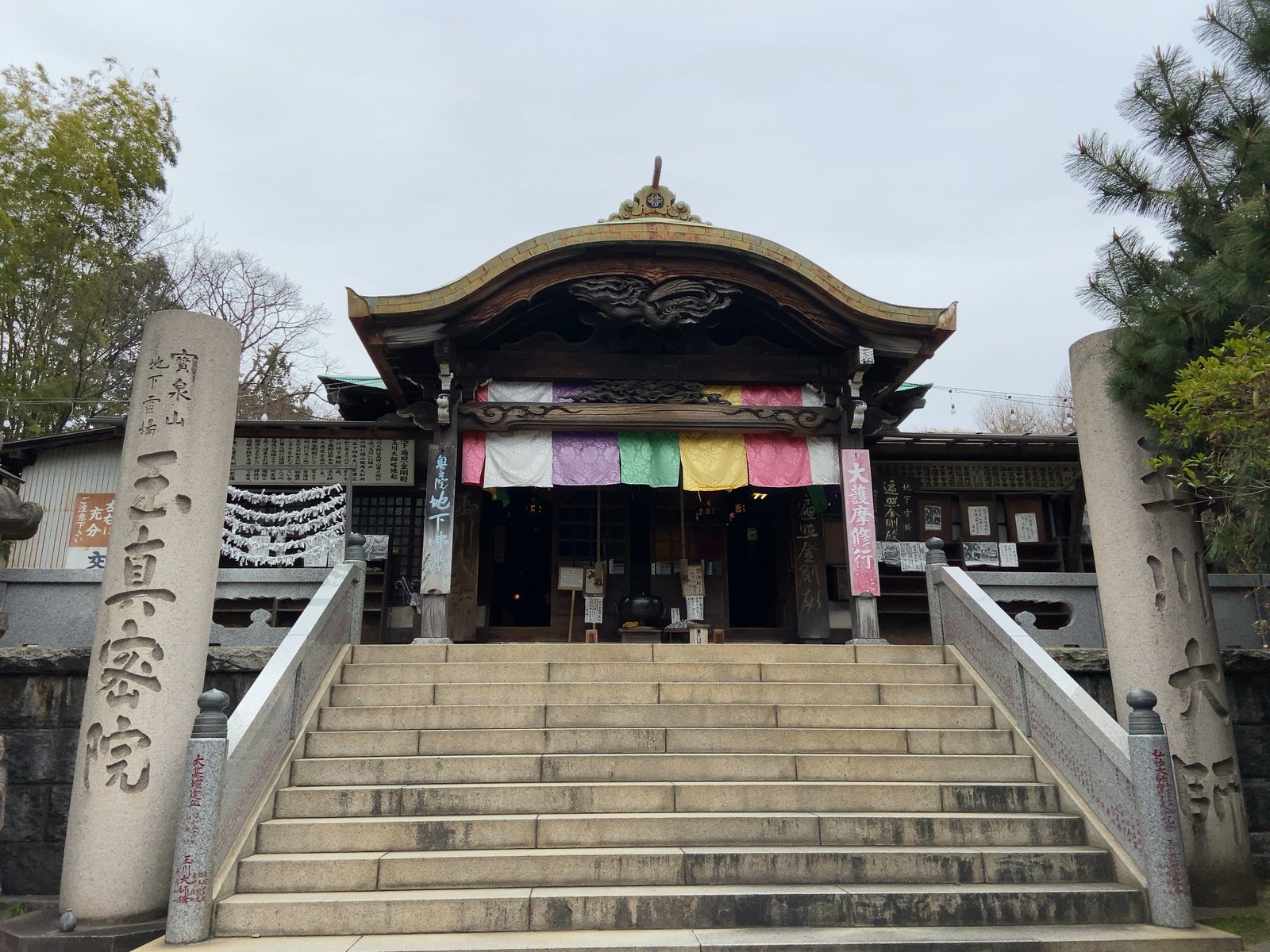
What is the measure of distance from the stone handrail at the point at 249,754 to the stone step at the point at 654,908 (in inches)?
10.2

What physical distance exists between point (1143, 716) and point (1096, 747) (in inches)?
20.3

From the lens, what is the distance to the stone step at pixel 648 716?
728cm

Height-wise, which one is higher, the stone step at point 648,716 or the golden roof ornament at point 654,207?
the golden roof ornament at point 654,207

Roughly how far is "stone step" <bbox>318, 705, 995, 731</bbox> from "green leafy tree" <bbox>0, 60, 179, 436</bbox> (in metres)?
12.9

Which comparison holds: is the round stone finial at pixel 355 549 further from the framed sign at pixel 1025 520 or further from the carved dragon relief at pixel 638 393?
the framed sign at pixel 1025 520

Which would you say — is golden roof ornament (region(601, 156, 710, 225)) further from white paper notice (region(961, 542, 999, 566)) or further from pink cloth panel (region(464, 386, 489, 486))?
white paper notice (region(961, 542, 999, 566))

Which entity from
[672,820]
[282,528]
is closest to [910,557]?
[672,820]

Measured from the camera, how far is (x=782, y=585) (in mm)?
13648

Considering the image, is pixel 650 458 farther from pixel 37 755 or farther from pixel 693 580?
pixel 37 755

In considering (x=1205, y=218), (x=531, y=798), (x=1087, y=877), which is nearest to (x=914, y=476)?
(x=1205, y=218)

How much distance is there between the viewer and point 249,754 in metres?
5.95

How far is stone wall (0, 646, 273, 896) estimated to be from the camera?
7234 mm

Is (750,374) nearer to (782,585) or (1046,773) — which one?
(782,585)

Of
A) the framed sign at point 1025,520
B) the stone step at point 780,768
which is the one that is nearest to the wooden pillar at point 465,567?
the stone step at point 780,768
